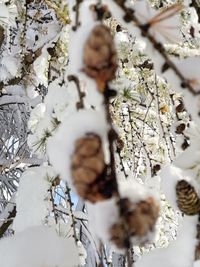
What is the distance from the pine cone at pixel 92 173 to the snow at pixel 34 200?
88 centimetres

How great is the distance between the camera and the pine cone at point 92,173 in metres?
0.48

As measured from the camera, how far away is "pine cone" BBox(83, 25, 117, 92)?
48cm

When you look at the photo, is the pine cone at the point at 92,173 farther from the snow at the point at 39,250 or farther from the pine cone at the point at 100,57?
the snow at the point at 39,250

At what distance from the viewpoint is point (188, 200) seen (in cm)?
74

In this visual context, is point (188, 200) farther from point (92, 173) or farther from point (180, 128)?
point (180, 128)

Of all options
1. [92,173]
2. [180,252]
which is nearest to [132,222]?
[92,173]

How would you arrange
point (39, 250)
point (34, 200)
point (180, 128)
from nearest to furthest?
point (39, 250) → point (180, 128) → point (34, 200)

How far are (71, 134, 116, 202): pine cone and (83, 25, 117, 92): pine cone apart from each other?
0.05 metres

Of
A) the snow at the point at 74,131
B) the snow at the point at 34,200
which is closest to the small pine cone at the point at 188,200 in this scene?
the snow at the point at 74,131

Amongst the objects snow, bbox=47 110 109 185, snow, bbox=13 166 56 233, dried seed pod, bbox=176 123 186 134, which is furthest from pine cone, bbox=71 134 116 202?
snow, bbox=13 166 56 233

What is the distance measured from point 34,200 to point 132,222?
3.15 ft

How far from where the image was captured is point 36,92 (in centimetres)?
237

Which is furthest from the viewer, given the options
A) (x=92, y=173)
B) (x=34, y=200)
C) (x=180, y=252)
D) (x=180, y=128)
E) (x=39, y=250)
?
(x=34, y=200)

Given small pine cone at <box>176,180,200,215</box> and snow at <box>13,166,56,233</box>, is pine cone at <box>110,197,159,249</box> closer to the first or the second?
small pine cone at <box>176,180,200,215</box>
